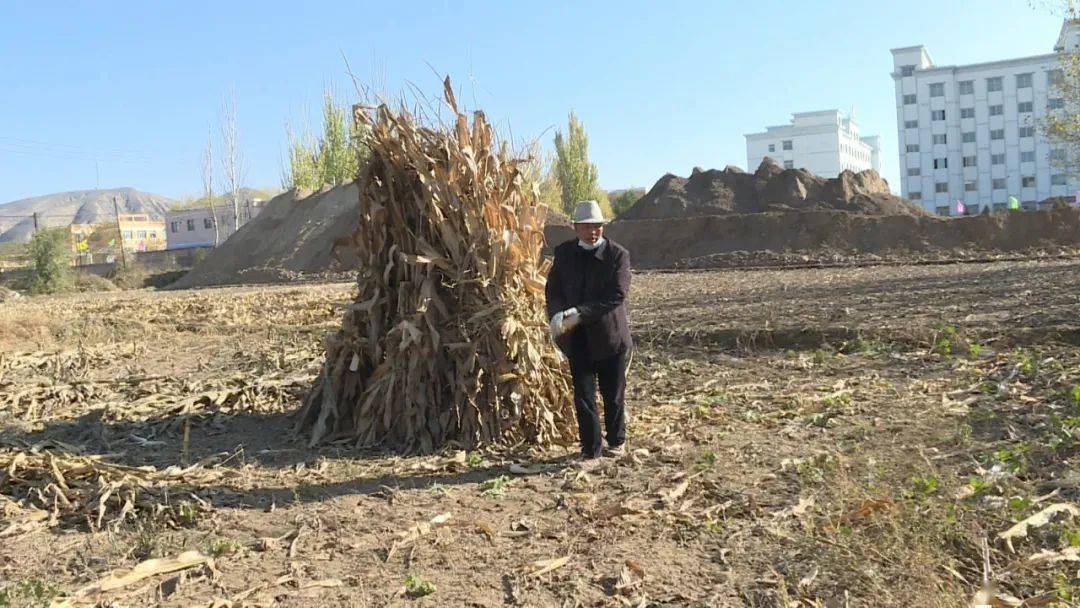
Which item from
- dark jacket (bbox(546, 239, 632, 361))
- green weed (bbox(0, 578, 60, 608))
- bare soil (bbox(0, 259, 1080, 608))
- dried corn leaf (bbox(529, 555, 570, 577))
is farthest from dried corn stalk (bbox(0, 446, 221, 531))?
dark jacket (bbox(546, 239, 632, 361))

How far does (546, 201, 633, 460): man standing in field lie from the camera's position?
5.40m

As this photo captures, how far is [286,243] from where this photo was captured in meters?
35.5

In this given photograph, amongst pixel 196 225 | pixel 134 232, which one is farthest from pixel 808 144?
pixel 134 232

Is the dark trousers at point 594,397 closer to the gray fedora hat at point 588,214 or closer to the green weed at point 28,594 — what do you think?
the gray fedora hat at point 588,214

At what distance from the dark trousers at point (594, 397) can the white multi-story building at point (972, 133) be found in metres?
74.3

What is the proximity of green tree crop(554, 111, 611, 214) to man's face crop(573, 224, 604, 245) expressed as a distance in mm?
53660

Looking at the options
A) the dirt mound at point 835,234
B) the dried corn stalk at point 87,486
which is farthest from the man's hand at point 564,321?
the dirt mound at point 835,234

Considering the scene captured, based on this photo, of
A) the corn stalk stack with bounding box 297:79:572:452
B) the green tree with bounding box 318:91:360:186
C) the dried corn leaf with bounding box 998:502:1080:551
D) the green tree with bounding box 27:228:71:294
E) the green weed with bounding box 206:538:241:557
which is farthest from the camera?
the green tree with bounding box 318:91:360:186

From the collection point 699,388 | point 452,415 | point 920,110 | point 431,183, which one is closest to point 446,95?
point 431,183

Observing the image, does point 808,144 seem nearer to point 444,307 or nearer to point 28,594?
point 444,307

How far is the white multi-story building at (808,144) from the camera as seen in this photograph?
93.2 m

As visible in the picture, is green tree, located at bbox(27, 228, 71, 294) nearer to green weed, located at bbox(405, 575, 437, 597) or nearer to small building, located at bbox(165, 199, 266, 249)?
green weed, located at bbox(405, 575, 437, 597)

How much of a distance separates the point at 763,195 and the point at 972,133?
4810 centimetres

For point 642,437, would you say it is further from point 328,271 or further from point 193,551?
point 328,271
